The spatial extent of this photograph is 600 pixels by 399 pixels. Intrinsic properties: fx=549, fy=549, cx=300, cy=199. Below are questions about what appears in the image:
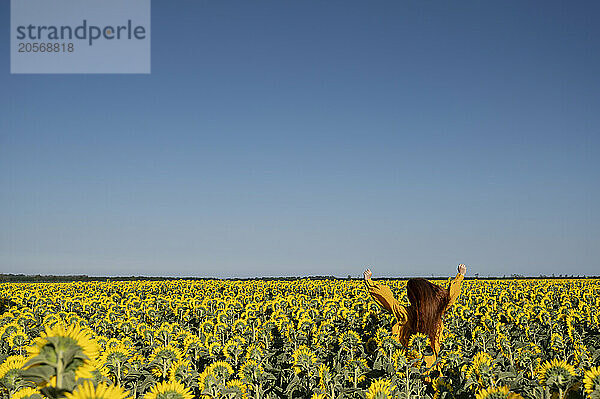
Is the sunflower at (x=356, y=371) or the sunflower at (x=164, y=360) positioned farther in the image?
the sunflower at (x=164, y=360)

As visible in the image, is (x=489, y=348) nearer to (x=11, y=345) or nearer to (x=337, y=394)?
(x=337, y=394)

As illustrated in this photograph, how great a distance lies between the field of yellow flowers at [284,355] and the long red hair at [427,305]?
278mm

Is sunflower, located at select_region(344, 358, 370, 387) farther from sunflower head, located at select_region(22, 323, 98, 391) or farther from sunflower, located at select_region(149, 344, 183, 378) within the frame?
sunflower head, located at select_region(22, 323, 98, 391)

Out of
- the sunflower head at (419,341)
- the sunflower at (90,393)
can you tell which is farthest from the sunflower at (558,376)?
the sunflower at (90,393)

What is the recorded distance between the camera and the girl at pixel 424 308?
8.09m

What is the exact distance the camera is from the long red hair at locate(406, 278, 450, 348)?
8.09 meters

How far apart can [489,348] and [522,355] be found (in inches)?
65.6

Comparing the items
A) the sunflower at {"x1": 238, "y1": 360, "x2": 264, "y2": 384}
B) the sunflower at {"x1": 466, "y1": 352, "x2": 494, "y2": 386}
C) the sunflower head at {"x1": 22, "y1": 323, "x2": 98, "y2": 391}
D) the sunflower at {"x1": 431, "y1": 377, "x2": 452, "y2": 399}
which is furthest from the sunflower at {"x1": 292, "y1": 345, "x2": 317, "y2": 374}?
the sunflower head at {"x1": 22, "y1": 323, "x2": 98, "y2": 391}

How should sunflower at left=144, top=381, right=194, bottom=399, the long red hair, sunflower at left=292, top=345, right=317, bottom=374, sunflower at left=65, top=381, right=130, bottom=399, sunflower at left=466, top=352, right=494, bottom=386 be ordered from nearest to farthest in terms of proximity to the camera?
sunflower at left=65, top=381, right=130, bottom=399, sunflower at left=144, top=381, right=194, bottom=399, sunflower at left=466, top=352, right=494, bottom=386, sunflower at left=292, top=345, right=317, bottom=374, the long red hair

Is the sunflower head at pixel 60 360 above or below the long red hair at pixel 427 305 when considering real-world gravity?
above

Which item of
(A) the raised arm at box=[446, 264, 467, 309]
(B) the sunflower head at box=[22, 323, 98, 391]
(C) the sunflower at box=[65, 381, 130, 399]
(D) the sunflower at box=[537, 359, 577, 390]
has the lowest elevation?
(D) the sunflower at box=[537, 359, 577, 390]

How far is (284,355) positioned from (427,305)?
317 centimetres

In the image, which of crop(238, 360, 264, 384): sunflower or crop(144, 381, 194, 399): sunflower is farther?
crop(238, 360, 264, 384): sunflower

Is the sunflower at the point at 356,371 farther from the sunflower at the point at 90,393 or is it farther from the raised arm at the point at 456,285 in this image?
the sunflower at the point at 90,393
